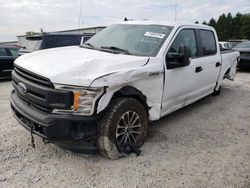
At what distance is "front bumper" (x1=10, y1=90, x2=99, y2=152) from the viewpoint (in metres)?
2.86

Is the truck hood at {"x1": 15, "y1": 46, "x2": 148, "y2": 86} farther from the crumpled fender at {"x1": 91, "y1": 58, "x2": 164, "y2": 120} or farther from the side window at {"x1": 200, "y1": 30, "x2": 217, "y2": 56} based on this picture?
the side window at {"x1": 200, "y1": 30, "x2": 217, "y2": 56}

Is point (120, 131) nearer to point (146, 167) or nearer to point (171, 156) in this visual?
point (146, 167)

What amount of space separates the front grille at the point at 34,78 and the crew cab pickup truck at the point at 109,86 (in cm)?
1

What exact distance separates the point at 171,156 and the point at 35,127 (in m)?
1.87

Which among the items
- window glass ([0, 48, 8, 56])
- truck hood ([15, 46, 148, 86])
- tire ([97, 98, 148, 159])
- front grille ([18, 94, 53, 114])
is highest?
truck hood ([15, 46, 148, 86])

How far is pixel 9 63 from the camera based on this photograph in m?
9.71

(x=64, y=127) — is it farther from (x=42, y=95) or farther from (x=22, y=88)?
(x=22, y=88)

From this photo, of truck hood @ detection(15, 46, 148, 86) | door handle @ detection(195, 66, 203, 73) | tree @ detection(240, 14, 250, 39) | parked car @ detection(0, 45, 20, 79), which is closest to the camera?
truck hood @ detection(15, 46, 148, 86)

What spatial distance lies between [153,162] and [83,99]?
131 centimetres

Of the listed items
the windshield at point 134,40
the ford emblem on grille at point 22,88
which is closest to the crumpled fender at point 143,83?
the windshield at point 134,40

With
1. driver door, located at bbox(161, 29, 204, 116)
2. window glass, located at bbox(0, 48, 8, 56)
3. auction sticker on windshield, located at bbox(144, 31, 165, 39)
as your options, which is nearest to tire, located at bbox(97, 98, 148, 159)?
driver door, located at bbox(161, 29, 204, 116)

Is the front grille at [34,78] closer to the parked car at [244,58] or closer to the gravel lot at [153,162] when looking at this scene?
the gravel lot at [153,162]

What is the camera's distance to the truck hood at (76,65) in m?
2.83

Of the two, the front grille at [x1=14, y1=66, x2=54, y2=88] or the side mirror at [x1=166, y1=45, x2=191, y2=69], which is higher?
the side mirror at [x1=166, y1=45, x2=191, y2=69]
